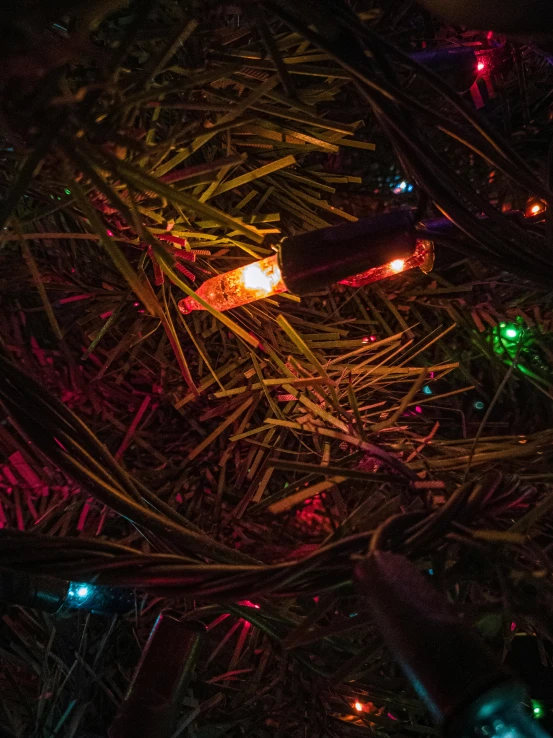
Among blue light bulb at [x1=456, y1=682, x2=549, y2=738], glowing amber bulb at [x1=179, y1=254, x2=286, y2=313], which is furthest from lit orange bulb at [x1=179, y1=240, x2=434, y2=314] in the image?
blue light bulb at [x1=456, y1=682, x2=549, y2=738]

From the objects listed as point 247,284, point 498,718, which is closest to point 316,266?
point 247,284

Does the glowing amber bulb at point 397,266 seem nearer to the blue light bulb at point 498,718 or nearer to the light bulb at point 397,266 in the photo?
the light bulb at point 397,266

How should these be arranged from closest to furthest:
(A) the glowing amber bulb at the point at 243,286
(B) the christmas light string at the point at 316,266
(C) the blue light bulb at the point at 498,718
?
(C) the blue light bulb at the point at 498,718 → (B) the christmas light string at the point at 316,266 → (A) the glowing amber bulb at the point at 243,286

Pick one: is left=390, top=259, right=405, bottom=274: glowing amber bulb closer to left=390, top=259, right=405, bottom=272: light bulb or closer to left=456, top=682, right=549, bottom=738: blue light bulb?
left=390, top=259, right=405, bottom=272: light bulb

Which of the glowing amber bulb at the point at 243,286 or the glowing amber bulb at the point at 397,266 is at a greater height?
the glowing amber bulb at the point at 397,266

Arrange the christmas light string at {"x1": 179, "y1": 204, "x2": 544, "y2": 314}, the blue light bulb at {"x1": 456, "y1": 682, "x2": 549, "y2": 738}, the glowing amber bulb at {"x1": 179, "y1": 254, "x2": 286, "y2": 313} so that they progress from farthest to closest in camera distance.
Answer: the glowing amber bulb at {"x1": 179, "y1": 254, "x2": 286, "y2": 313} → the christmas light string at {"x1": 179, "y1": 204, "x2": 544, "y2": 314} → the blue light bulb at {"x1": 456, "y1": 682, "x2": 549, "y2": 738}

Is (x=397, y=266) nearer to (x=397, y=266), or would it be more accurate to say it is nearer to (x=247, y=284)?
(x=397, y=266)

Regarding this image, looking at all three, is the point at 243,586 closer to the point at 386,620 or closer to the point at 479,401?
the point at 386,620

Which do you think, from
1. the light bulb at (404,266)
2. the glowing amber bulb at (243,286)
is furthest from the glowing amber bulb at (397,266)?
the glowing amber bulb at (243,286)
